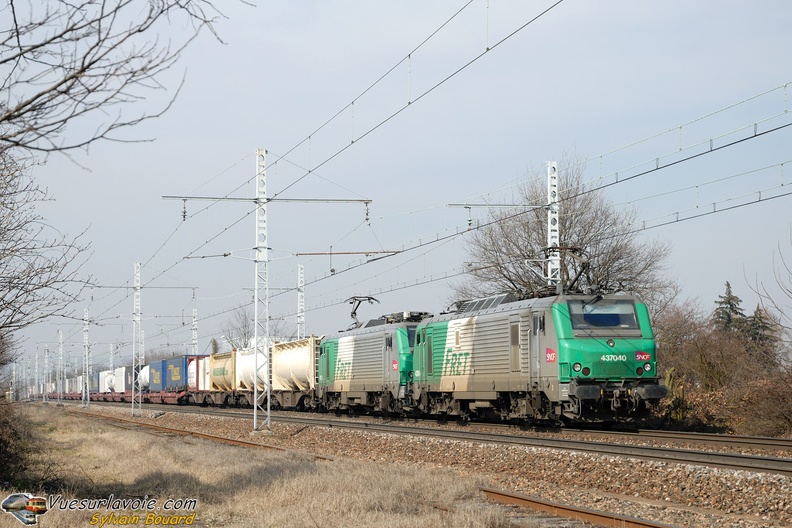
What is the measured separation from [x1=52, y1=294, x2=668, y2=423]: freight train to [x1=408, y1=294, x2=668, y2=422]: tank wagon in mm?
27

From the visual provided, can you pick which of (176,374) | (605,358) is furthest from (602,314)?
(176,374)

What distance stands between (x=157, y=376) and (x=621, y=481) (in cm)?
5985

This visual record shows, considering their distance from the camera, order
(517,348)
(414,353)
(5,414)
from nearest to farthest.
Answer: (5,414) < (517,348) < (414,353)

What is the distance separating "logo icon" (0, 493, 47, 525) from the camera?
1006cm

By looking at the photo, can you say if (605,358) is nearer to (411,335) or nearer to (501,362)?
(501,362)

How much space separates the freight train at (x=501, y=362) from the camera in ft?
71.7

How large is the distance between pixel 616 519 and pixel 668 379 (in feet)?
61.8

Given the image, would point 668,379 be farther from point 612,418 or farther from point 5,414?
point 5,414

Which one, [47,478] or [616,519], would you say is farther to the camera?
[47,478]

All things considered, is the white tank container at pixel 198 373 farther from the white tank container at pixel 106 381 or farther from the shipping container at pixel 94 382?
the shipping container at pixel 94 382

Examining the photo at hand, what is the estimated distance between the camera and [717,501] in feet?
40.6

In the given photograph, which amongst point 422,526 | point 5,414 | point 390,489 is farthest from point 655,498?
point 5,414

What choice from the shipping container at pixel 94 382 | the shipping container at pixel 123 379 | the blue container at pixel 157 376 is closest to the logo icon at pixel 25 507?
the blue container at pixel 157 376

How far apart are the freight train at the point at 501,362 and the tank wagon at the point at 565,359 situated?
0.03 m
